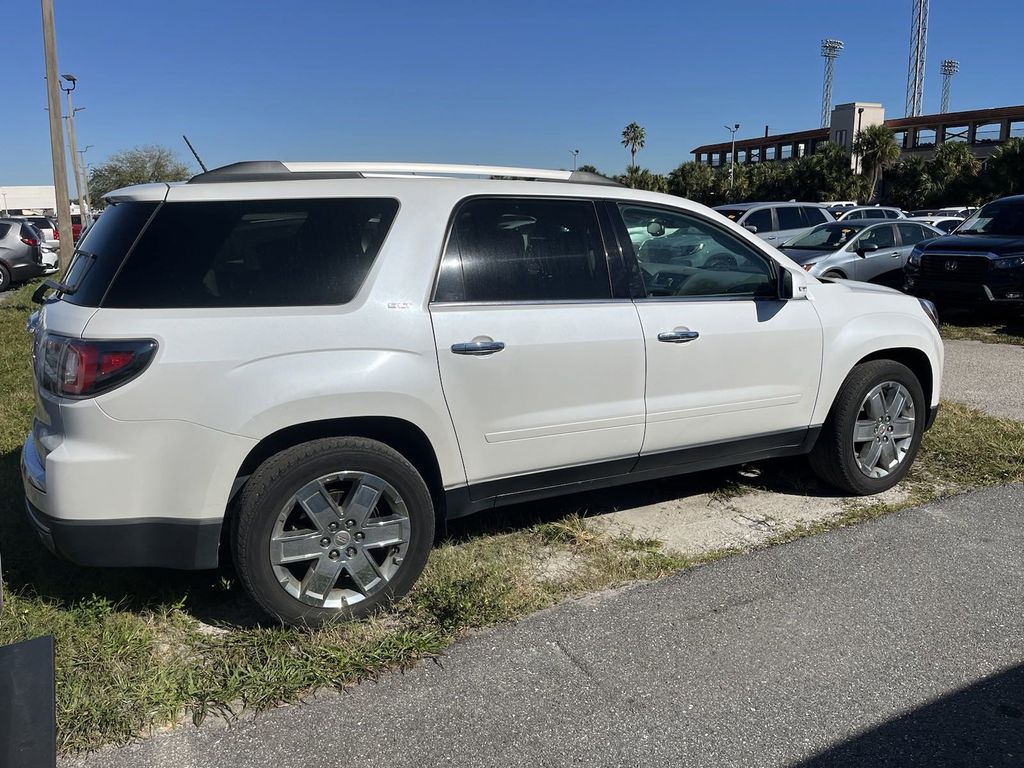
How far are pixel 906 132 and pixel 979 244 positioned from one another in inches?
2277

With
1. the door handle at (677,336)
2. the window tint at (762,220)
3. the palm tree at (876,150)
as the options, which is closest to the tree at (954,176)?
the palm tree at (876,150)

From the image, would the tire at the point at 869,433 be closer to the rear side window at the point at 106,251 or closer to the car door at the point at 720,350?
the car door at the point at 720,350

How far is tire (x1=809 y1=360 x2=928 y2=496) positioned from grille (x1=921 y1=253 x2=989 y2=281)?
7602 mm

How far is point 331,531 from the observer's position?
10.9 feet

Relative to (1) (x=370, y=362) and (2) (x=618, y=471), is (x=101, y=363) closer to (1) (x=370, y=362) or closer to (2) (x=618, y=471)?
(1) (x=370, y=362)

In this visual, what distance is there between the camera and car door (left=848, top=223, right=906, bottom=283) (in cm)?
1384

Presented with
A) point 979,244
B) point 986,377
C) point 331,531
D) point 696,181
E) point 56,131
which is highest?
point 696,181

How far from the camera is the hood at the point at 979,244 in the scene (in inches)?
448

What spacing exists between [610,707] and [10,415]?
5567 millimetres

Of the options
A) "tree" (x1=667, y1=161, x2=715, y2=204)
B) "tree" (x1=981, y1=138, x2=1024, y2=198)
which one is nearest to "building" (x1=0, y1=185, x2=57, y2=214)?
"tree" (x1=667, y1=161, x2=715, y2=204)

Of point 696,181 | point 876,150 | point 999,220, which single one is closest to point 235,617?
point 999,220

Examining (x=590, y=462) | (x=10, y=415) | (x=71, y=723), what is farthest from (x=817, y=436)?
(x=10, y=415)

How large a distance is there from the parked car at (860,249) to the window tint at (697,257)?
9.46m

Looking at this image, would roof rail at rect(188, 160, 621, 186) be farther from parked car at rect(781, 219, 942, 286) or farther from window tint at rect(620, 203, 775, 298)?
parked car at rect(781, 219, 942, 286)
